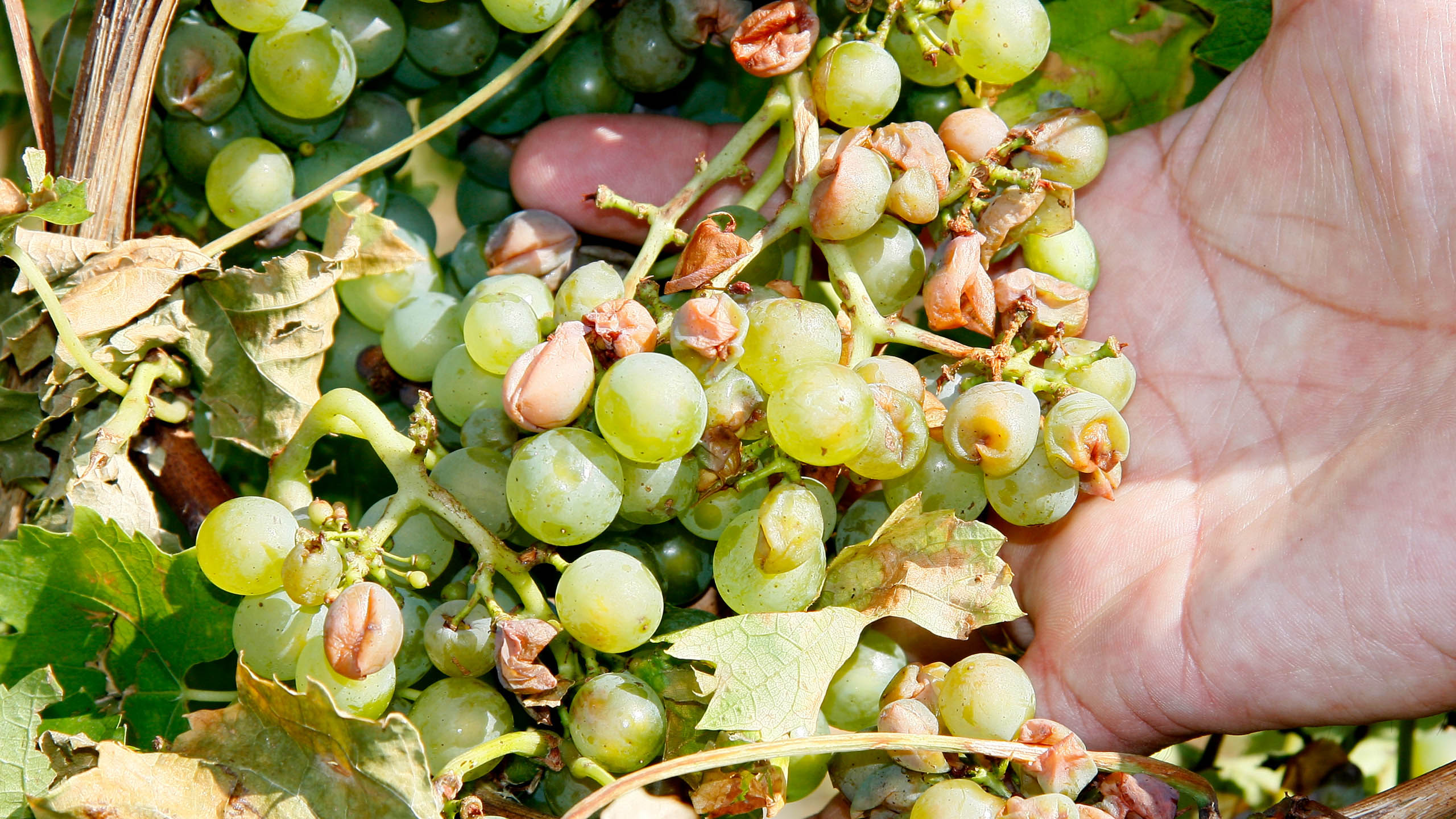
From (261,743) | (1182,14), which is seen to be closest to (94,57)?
(261,743)

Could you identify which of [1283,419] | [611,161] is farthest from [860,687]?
[611,161]

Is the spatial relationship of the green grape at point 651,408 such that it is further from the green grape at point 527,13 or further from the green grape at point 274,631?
the green grape at point 527,13

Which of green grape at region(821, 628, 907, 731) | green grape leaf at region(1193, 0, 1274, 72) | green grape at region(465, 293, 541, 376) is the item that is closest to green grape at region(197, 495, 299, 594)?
green grape at region(465, 293, 541, 376)

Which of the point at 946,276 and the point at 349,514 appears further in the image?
the point at 349,514

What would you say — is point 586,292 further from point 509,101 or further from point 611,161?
point 509,101

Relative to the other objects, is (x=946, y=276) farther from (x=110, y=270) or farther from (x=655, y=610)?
(x=110, y=270)

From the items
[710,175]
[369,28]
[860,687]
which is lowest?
[860,687]
